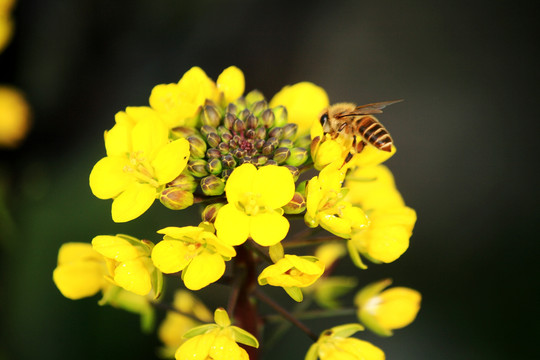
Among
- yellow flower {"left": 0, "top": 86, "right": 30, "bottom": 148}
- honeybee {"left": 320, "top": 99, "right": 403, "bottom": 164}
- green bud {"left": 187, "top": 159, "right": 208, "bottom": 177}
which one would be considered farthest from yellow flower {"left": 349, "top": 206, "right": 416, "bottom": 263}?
yellow flower {"left": 0, "top": 86, "right": 30, "bottom": 148}

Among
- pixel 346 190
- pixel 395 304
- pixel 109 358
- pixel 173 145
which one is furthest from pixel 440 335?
pixel 173 145

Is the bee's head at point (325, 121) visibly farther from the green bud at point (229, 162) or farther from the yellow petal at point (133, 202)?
the yellow petal at point (133, 202)

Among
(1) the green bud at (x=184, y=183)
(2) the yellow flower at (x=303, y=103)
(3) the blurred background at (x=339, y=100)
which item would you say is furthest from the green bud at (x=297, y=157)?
(3) the blurred background at (x=339, y=100)

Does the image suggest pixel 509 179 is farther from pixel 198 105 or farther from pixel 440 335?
pixel 198 105

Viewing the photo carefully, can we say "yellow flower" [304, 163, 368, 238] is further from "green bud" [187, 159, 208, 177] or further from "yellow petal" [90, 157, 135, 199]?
"yellow petal" [90, 157, 135, 199]

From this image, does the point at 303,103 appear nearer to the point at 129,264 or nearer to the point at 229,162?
the point at 229,162

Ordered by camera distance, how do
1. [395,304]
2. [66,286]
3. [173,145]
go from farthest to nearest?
[395,304], [66,286], [173,145]

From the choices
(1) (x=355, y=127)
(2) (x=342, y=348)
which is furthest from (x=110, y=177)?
(2) (x=342, y=348)
